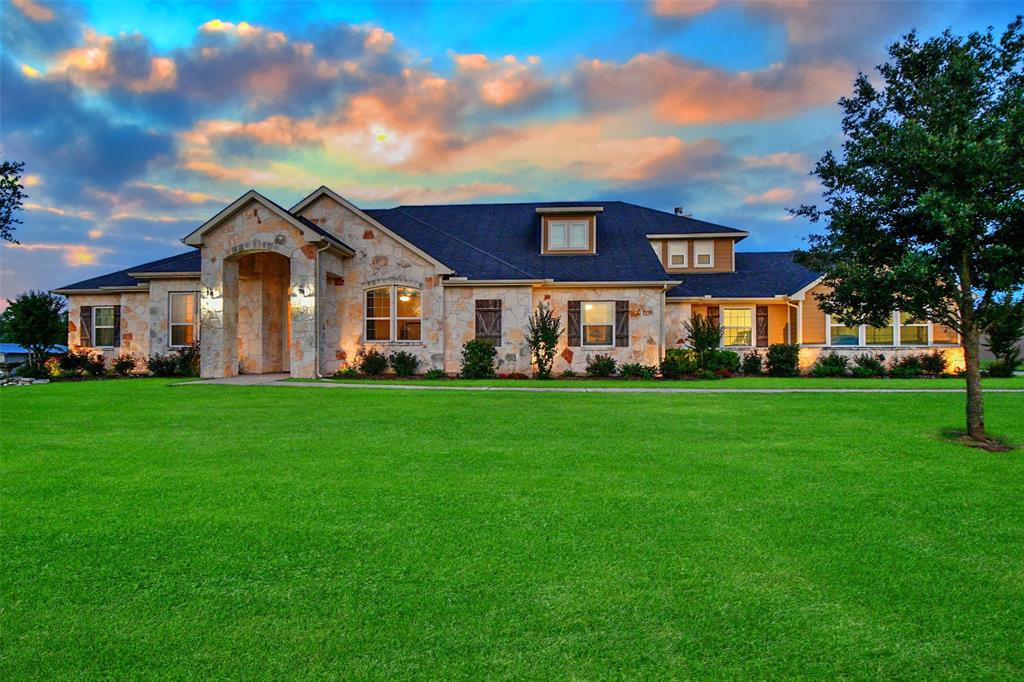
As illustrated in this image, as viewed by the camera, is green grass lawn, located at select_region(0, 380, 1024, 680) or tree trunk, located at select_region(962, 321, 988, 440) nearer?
green grass lawn, located at select_region(0, 380, 1024, 680)

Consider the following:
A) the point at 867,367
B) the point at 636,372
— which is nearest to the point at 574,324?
the point at 636,372

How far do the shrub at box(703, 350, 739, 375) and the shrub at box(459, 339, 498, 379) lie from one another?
807cm

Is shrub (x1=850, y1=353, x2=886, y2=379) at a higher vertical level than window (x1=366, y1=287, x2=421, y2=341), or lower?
lower

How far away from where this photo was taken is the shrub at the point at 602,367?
20.1 meters

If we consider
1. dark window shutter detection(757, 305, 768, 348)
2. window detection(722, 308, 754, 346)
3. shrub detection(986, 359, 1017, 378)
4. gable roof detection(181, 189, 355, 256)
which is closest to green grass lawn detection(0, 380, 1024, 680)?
gable roof detection(181, 189, 355, 256)

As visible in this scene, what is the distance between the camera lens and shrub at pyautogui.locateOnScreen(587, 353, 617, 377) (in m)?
20.1

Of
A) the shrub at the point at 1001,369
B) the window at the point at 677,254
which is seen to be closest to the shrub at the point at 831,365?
the shrub at the point at 1001,369

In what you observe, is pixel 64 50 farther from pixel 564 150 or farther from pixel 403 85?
pixel 564 150

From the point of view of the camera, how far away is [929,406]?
1128 cm

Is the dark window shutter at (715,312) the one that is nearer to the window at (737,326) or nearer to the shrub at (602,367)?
the window at (737,326)

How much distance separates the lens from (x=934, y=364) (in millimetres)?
21266

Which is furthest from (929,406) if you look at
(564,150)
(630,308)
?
(564,150)

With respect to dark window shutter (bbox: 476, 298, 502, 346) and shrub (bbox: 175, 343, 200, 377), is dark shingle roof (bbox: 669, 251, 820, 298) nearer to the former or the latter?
dark window shutter (bbox: 476, 298, 502, 346)

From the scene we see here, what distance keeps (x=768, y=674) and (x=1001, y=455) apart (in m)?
6.88
